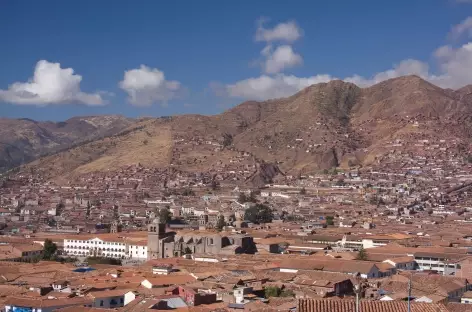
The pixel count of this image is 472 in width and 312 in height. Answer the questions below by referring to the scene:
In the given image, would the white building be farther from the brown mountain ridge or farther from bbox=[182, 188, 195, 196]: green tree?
the brown mountain ridge

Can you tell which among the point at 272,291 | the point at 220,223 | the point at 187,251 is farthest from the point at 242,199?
the point at 272,291

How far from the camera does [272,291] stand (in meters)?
31.0

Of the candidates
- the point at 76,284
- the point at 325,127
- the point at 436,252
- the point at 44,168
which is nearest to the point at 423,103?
the point at 325,127

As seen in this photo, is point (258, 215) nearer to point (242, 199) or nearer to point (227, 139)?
A: point (242, 199)

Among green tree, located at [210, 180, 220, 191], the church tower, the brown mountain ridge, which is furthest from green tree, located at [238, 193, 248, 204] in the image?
the church tower

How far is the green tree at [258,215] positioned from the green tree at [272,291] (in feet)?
163

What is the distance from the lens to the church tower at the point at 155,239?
55094 mm

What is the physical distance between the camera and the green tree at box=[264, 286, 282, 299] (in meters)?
30.8

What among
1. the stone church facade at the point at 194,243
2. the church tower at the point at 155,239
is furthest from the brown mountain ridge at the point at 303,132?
the stone church facade at the point at 194,243

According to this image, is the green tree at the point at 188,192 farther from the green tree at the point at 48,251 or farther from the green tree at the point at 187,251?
the green tree at the point at 187,251

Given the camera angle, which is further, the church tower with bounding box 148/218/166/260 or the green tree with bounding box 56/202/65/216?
the green tree with bounding box 56/202/65/216

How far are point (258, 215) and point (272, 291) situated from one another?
5063 centimetres

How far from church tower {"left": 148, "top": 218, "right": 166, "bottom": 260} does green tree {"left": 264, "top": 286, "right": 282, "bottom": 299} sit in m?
24.8

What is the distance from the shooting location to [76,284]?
108ft
